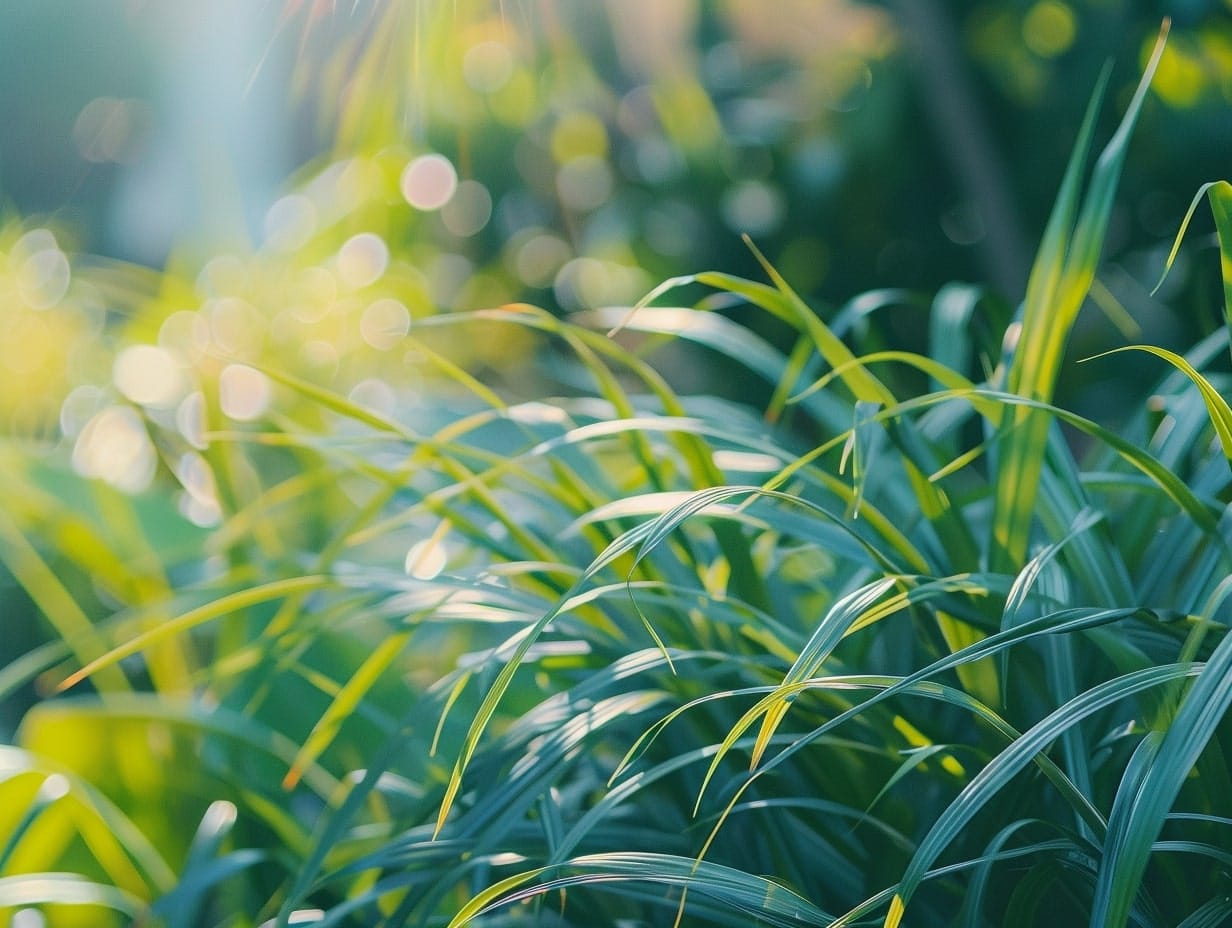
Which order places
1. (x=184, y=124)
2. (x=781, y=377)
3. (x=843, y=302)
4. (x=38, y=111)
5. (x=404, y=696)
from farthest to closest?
(x=38, y=111) → (x=184, y=124) → (x=843, y=302) → (x=404, y=696) → (x=781, y=377)

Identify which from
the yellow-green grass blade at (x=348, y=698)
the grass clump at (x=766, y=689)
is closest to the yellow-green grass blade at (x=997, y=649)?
the grass clump at (x=766, y=689)

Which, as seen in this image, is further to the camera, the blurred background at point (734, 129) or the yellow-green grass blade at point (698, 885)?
the blurred background at point (734, 129)

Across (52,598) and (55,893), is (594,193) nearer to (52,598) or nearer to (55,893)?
(52,598)

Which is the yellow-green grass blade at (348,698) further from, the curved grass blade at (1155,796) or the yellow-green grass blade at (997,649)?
the curved grass blade at (1155,796)

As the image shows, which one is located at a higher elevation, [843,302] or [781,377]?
[781,377]

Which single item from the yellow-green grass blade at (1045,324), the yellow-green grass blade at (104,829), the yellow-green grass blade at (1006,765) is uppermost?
the yellow-green grass blade at (1045,324)

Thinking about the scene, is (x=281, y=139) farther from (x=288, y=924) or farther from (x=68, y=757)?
(x=288, y=924)

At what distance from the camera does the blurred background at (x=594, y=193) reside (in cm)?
111

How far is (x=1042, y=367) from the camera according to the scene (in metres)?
0.48

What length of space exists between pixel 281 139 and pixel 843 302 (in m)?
1.47

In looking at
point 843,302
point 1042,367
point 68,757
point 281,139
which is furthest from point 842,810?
point 281,139

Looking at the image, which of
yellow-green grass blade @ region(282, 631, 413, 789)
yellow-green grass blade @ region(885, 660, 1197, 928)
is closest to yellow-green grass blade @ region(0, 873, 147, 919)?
yellow-green grass blade @ region(282, 631, 413, 789)

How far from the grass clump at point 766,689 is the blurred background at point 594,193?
225 mm

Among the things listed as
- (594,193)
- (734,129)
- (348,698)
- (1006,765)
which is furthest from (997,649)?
(594,193)
